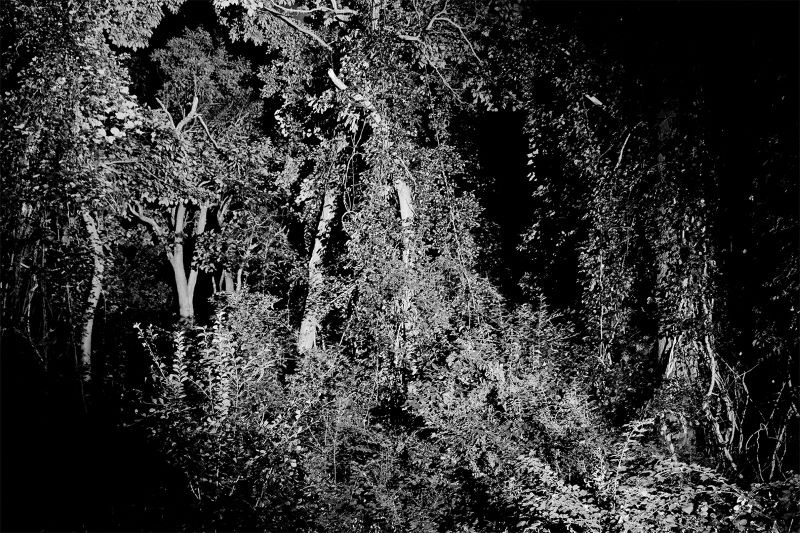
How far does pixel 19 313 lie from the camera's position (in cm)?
607

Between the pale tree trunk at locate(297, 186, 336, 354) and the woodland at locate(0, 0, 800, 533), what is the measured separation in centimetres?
14

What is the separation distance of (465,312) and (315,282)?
272cm

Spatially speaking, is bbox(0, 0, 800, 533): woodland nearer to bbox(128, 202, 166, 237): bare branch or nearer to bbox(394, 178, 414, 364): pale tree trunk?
bbox(394, 178, 414, 364): pale tree trunk

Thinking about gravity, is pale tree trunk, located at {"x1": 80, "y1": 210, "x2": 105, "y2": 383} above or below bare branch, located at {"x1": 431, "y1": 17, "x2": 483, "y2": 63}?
below

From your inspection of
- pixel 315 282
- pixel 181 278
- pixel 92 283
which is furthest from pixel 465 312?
pixel 181 278

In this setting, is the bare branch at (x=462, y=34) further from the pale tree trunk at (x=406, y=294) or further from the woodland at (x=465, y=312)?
the pale tree trunk at (x=406, y=294)

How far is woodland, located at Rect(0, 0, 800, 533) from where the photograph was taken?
16.5ft

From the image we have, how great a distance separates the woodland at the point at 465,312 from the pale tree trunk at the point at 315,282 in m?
0.14

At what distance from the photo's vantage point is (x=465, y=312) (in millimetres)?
7168

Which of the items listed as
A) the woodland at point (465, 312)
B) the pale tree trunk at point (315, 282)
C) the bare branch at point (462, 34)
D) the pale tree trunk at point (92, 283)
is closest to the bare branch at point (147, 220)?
the woodland at point (465, 312)

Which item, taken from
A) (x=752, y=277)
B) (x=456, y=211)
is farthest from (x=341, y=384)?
(x=752, y=277)

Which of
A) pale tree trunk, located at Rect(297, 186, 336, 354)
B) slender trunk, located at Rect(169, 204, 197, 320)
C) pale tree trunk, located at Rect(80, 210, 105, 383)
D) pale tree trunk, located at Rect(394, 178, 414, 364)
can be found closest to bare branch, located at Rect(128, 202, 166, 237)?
slender trunk, located at Rect(169, 204, 197, 320)

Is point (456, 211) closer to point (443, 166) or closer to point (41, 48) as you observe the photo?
point (443, 166)

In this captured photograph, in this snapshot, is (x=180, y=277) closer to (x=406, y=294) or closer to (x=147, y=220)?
(x=147, y=220)
